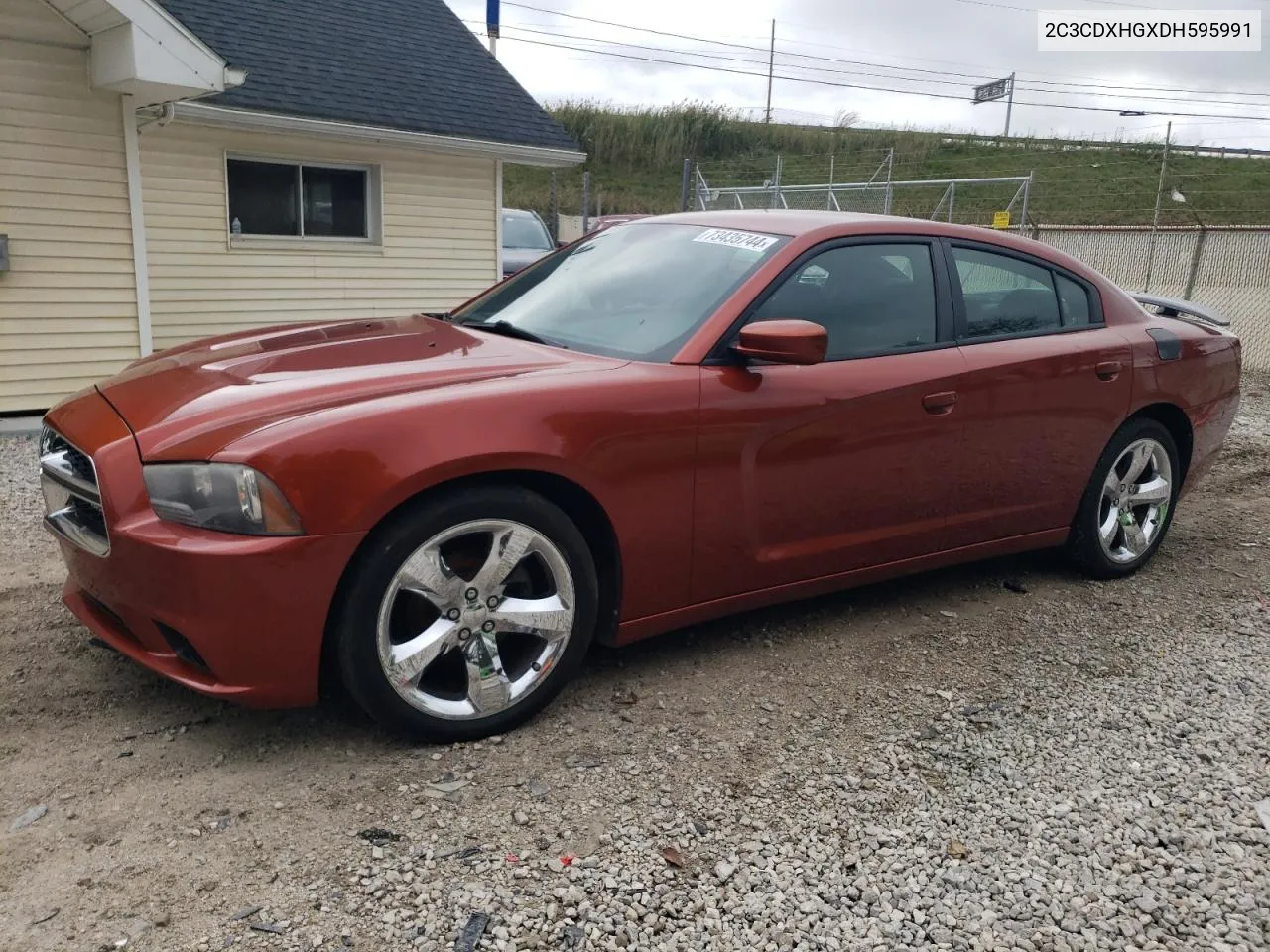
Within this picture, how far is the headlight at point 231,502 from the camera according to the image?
262 cm

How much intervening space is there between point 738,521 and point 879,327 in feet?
3.24

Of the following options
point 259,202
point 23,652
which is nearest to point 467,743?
point 23,652

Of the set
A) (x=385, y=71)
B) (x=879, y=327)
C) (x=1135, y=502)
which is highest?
(x=385, y=71)

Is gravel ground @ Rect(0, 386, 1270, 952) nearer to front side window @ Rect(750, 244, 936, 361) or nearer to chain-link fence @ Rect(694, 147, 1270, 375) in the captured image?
front side window @ Rect(750, 244, 936, 361)

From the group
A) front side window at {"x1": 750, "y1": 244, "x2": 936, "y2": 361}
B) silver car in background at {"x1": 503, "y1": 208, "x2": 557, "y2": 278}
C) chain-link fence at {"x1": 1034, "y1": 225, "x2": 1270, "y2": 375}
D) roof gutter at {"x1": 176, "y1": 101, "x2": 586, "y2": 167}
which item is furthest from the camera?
silver car in background at {"x1": 503, "y1": 208, "x2": 557, "y2": 278}

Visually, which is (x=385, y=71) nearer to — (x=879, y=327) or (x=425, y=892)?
(x=879, y=327)

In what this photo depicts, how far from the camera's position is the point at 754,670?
11.8 ft

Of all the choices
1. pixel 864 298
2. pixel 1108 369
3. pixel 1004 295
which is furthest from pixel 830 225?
pixel 1108 369

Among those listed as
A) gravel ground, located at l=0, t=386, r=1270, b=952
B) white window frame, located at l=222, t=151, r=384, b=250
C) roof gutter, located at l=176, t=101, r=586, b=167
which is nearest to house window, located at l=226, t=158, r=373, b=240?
white window frame, located at l=222, t=151, r=384, b=250

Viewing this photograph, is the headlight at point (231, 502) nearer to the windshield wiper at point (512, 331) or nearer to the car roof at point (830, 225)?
the windshield wiper at point (512, 331)

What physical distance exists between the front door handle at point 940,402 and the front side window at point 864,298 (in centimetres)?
20

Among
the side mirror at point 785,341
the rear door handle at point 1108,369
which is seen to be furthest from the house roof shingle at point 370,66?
the rear door handle at point 1108,369

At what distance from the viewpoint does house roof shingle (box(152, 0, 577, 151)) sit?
371 inches

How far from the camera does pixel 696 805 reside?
9.02ft
